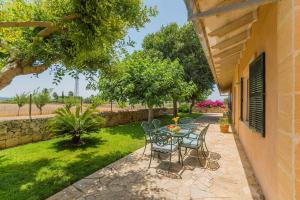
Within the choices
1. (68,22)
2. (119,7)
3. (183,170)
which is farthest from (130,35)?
→ (183,170)

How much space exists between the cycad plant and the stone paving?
268 centimetres

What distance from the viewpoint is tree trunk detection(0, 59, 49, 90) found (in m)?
3.64

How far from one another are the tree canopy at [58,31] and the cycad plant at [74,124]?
3.41 m

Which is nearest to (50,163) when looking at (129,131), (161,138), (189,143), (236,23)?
(161,138)

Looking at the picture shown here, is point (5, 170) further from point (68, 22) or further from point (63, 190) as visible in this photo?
point (68, 22)

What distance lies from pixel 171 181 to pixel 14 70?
4034 millimetres

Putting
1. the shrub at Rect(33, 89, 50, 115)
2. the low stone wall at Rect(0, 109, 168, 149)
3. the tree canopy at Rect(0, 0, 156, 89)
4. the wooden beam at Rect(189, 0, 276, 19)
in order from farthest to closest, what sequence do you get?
the shrub at Rect(33, 89, 50, 115)
the low stone wall at Rect(0, 109, 168, 149)
the tree canopy at Rect(0, 0, 156, 89)
the wooden beam at Rect(189, 0, 276, 19)

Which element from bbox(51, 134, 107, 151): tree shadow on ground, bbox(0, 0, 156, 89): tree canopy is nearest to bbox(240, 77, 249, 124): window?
bbox(0, 0, 156, 89): tree canopy

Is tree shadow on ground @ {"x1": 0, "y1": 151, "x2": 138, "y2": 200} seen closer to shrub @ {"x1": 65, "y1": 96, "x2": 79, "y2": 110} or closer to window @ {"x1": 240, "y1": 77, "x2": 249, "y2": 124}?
shrub @ {"x1": 65, "y1": 96, "x2": 79, "y2": 110}

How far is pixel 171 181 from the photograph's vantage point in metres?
4.28

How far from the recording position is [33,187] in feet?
13.1

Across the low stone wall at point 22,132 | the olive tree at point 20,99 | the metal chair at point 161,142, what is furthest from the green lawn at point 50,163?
the olive tree at point 20,99

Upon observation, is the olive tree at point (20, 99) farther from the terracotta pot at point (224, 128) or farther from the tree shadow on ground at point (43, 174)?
the terracotta pot at point (224, 128)

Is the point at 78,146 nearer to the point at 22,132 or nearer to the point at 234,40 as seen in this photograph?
the point at 22,132
